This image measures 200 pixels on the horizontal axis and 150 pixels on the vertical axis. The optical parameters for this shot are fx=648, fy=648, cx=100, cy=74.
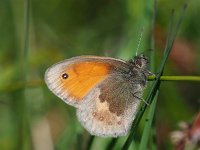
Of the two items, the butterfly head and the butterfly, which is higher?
the butterfly head

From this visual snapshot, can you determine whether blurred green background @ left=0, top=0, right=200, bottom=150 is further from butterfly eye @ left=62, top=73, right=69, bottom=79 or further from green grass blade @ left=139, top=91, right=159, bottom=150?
green grass blade @ left=139, top=91, right=159, bottom=150

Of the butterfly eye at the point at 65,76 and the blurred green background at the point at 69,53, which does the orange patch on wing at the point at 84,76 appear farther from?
the blurred green background at the point at 69,53

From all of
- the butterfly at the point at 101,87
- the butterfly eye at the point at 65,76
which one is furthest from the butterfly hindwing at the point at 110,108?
the butterfly eye at the point at 65,76

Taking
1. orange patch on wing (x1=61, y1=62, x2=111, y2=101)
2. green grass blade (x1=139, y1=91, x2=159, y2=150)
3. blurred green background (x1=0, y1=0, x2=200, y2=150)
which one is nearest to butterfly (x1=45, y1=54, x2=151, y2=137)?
orange patch on wing (x1=61, y1=62, x2=111, y2=101)

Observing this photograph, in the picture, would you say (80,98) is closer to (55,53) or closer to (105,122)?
(105,122)

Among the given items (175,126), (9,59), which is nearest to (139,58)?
(175,126)

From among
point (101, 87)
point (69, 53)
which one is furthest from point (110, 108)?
point (69, 53)

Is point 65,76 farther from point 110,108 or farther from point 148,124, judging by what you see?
point 148,124
